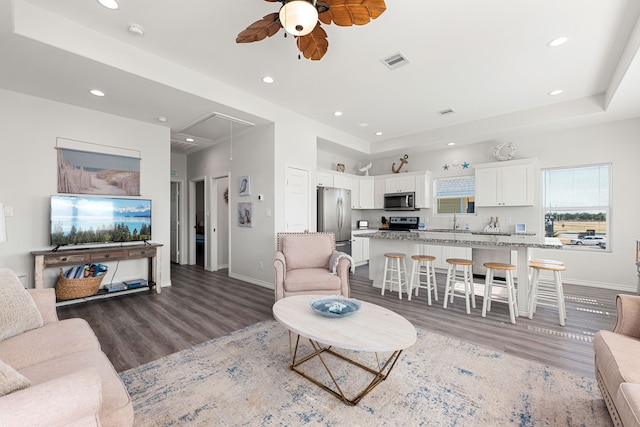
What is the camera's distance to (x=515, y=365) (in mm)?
2158

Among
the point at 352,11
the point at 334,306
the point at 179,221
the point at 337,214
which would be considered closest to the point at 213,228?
the point at 179,221

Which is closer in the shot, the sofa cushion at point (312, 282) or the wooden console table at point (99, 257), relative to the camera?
the sofa cushion at point (312, 282)

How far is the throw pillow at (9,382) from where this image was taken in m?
0.90

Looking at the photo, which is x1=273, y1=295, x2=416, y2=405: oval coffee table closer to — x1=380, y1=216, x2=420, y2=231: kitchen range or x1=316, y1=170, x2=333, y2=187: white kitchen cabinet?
x1=316, y1=170, x2=333, y2=187: white kitchen cabinet

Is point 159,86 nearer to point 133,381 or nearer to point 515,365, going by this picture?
point 133,381

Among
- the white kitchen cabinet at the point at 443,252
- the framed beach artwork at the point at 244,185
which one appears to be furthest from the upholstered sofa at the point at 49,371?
the white kitchen cabinet at the point at 443,252

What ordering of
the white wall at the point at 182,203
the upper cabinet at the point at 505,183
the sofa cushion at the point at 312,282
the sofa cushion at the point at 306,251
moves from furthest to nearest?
the white wall at the point at 182,203 → the upper cabinet at the point at 505,183 → the sofa cushion at the point at 306,251 → the sofa cushion at the point at 312,282

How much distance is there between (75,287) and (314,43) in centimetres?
412

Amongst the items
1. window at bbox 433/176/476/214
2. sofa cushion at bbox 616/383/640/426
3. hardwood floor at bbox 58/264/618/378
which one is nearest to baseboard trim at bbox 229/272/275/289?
hardwood floor at bbox 58/264/618/378

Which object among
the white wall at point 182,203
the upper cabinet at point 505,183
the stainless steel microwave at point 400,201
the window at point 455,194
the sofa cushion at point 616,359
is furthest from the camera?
the white wall at point 182,203

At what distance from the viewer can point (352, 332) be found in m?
1.73

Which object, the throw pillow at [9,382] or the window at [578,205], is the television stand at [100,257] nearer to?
the throw pillow at [9,382]

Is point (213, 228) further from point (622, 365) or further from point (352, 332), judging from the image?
point (622, 365)

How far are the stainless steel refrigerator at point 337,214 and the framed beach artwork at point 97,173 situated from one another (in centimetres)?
318
